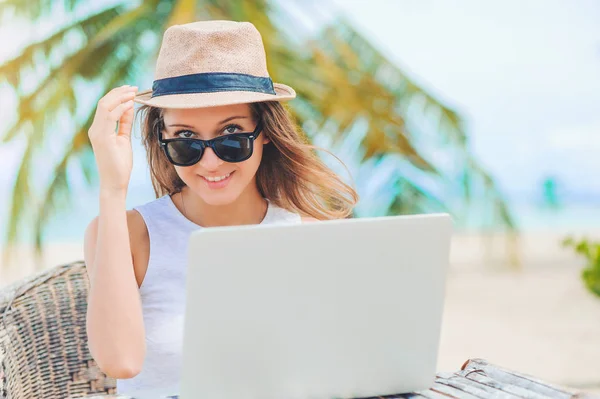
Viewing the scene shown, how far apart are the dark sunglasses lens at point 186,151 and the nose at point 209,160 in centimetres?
2

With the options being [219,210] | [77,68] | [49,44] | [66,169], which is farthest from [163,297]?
[49,44]

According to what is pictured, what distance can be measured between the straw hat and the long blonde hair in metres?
0.14

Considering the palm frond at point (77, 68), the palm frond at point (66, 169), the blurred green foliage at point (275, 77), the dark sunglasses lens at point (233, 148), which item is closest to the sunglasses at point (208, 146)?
the dark sunglasses lens at point (233, 148)

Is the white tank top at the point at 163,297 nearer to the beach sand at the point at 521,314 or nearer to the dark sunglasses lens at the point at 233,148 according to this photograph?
the dark sunglasses lens at the point at 233,148

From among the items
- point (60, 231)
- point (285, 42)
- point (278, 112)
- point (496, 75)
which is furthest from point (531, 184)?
point (278, 112)

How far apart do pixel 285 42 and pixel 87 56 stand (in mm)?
1715

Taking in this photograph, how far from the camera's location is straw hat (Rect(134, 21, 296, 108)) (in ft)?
6.43

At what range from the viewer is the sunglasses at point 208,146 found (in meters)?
1.88

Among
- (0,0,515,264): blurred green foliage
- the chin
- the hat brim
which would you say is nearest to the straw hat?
the hat brim

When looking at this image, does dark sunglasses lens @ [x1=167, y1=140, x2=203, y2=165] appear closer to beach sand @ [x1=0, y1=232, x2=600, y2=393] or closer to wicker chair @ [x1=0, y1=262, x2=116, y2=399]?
wicker chair @ [x1=0, y1=262, x2=116, y2=399]

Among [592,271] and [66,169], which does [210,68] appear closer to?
[592,271]

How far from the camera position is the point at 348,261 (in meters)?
1.33

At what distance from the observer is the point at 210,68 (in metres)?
2.01

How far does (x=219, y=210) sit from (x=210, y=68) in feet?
1.42
